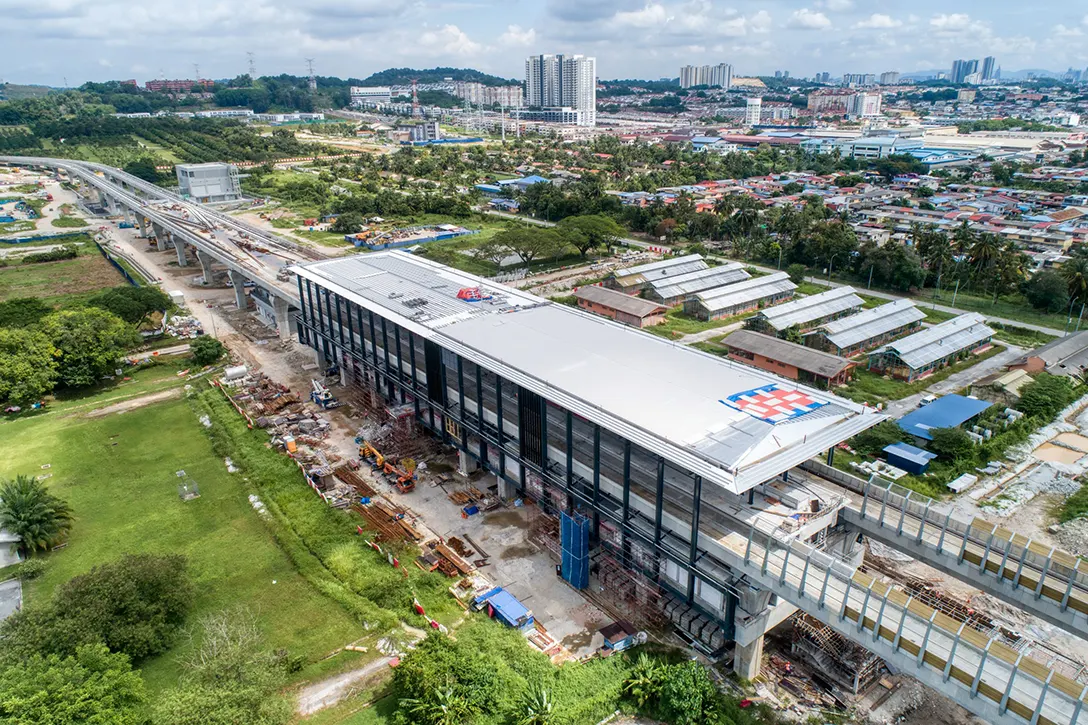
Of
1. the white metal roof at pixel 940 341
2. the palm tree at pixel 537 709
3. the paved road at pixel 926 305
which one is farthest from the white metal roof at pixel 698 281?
the palm tree at pixel 537 709

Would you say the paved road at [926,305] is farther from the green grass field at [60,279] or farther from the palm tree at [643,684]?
the green grass field at [60,279]

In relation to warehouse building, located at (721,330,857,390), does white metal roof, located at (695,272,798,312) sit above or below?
above

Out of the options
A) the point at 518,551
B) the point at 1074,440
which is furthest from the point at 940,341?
the point at 518,551

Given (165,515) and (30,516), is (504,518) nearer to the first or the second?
(165,515)

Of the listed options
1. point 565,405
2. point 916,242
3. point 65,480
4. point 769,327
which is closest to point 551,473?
point 565,405

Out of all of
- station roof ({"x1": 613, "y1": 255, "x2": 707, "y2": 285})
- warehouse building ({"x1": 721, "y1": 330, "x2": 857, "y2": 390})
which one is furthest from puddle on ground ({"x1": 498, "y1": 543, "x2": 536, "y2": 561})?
station roof ({"x1": 613, "y1": 255, "x2": 707, "y2": 285})

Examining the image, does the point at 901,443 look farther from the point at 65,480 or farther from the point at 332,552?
the point at 65,480

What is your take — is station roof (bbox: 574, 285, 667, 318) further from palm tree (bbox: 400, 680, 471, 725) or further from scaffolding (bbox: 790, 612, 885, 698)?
palm tree (bbox: 400, 680, 471, 725)

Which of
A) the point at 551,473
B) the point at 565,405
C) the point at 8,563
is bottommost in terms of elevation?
the point at 8,563
